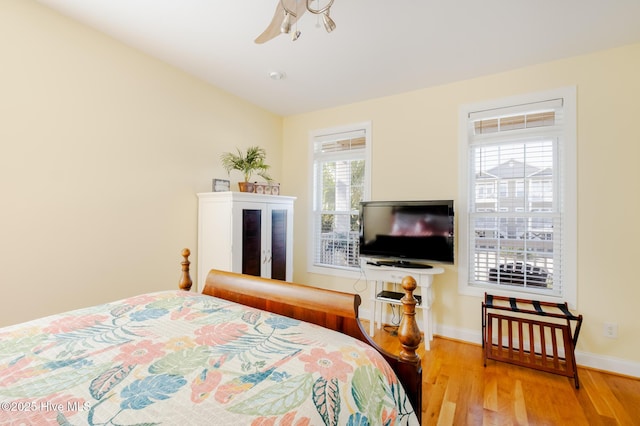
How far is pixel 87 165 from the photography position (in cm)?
227

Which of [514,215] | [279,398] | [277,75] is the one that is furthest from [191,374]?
[514,215]

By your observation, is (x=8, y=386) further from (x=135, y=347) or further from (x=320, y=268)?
(x=320, y=268)

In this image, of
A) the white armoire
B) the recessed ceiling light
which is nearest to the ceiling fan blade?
the recessed ceiling light

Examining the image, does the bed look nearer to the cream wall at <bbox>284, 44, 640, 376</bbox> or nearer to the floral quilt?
the floral quilt

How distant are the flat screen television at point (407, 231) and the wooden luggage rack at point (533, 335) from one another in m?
0.66

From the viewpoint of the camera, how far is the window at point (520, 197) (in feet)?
8.65

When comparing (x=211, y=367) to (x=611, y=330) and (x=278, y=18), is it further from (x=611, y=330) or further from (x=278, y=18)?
(x=611, y=330)

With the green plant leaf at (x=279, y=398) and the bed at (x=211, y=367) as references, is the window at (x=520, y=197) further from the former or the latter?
the green plant leaf at (x=279, y=398)

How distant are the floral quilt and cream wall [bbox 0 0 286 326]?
0.97 metres

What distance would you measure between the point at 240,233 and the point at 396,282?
1.69 meters

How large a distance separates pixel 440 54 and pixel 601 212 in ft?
6.44

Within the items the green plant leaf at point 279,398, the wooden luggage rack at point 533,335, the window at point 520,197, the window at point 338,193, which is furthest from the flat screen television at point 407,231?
the green plant leaf at point 279,398

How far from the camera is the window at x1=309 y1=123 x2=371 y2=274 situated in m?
3.74

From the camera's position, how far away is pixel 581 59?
2557 millimetres
